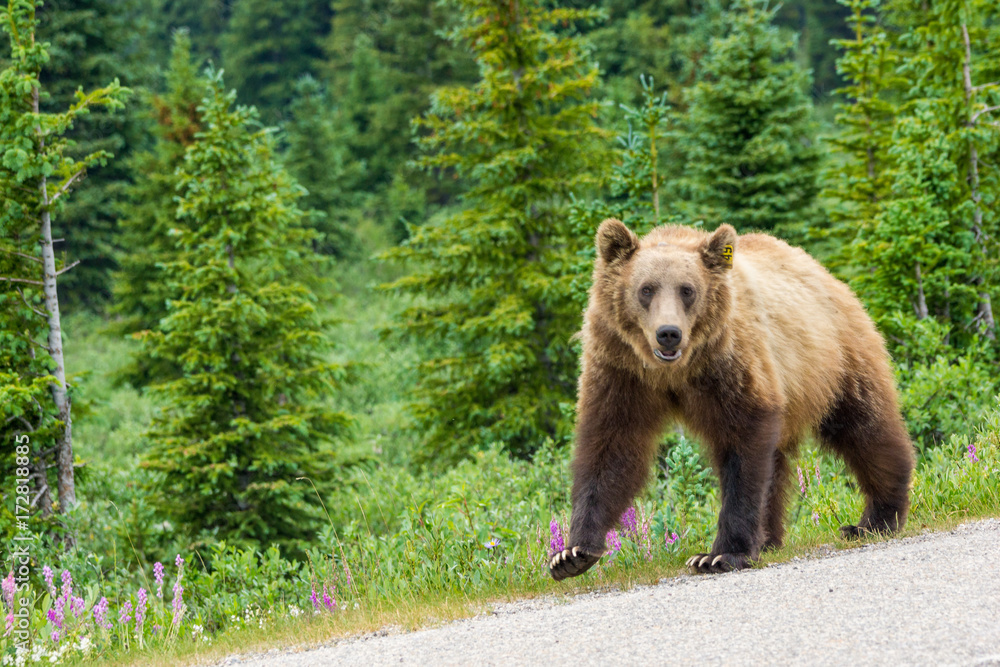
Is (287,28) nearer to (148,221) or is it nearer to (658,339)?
(148,221)

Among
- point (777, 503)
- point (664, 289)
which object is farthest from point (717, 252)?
point (777, 503)

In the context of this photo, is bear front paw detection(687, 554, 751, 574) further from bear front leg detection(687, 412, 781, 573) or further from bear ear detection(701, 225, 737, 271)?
bear ear detection(701, 225, 737, 271)

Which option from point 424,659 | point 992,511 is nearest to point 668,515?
point 992,511

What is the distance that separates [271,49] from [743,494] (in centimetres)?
4498

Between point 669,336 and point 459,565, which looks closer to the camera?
point 669,336

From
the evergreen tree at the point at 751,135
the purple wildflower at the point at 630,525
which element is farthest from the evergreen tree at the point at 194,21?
the purple wildflower at the point at 630,525

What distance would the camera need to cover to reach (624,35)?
3238 cm

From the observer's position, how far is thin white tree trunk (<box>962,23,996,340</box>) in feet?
29.5

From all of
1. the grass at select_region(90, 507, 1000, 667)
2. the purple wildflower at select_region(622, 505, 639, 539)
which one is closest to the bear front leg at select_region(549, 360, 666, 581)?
the grass at select_region(90, 507, 1000, 667)

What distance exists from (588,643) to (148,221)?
57.9 ft

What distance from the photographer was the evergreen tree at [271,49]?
43906mm

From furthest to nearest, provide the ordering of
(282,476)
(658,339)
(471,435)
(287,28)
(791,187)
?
(287,28) → (791,187) → (471,435) → (282,476) → (658,339)

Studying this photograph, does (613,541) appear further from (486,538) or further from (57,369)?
(57,369)

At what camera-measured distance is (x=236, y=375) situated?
9.05m
